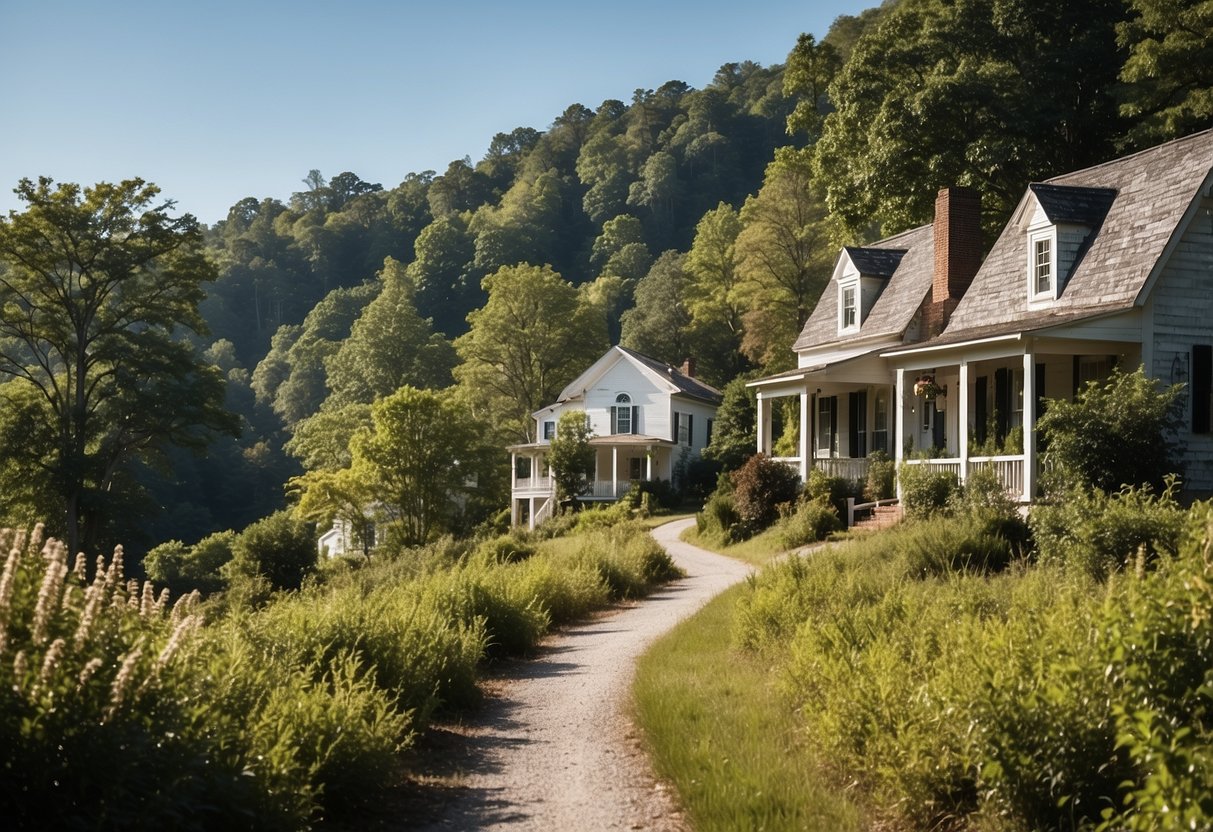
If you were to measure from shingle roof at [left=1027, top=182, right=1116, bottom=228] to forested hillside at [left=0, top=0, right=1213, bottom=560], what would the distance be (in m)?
7.72

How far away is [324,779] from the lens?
733 centimetres

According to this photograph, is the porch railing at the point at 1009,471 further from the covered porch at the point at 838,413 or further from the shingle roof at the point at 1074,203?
the covered porch at the point at 838,413

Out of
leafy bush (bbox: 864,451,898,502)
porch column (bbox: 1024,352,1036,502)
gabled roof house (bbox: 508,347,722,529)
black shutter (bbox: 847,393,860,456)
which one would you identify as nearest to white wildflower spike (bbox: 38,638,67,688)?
porch column (bbox: 1024,352,1036,502)

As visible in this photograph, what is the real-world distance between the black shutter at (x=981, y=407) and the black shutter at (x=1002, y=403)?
1.73 ft

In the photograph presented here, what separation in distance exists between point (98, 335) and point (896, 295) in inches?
1101

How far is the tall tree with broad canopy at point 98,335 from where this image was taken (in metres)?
40.2

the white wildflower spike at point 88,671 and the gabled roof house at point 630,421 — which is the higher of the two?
the gabled roof house at point 630,421

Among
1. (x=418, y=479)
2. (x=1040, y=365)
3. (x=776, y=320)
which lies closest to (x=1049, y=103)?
(x=1040, y=365)

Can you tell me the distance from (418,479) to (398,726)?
119 ft

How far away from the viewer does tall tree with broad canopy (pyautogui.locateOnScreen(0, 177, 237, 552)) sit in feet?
132

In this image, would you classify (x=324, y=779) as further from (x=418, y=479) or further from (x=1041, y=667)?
(x=418, y=479)

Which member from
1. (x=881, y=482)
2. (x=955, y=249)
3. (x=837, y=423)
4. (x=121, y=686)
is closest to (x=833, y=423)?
(x=837, y=423)

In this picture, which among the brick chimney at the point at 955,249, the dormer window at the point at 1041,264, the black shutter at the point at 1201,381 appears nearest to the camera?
the black shutter at the point at 1201,381

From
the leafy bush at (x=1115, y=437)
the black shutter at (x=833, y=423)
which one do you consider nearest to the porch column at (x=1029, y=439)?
the leafy bush at (x=1115, y=437)
